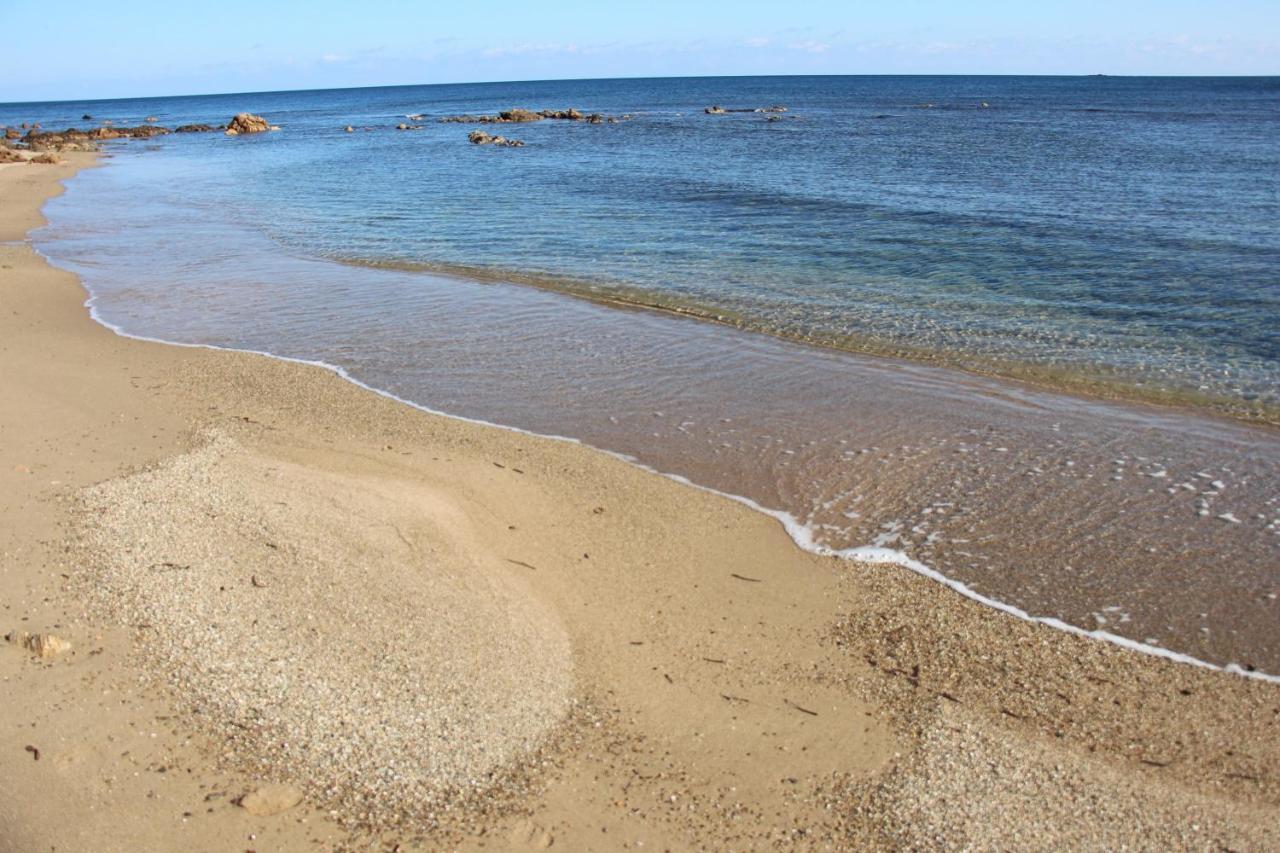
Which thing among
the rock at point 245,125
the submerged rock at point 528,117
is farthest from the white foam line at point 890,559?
the rock at point 245,125

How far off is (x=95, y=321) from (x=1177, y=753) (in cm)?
1317

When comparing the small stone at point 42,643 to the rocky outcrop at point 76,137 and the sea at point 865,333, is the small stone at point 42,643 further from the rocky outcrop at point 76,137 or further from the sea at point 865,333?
the rocky outcrop at point 76,137

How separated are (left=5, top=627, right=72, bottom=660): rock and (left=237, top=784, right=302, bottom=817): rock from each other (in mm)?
1772

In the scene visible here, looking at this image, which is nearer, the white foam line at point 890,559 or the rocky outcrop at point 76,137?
the white foam line at point 890,559

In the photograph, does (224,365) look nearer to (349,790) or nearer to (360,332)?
(360,332)

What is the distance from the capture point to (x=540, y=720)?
469 centimetres

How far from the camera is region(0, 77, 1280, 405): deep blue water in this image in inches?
478

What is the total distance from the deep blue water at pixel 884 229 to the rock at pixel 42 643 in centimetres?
894

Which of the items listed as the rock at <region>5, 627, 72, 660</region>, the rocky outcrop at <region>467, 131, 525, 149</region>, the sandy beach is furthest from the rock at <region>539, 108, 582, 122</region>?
the rock at <region>5, 627, 72, 660</region>

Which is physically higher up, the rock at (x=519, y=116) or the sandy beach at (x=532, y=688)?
the rock at (x=519, y=116)

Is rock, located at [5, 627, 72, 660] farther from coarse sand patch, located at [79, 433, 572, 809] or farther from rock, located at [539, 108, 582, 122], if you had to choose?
rock, located at [539, 108, 582, 122]

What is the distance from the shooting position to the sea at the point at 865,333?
6816 millimetres

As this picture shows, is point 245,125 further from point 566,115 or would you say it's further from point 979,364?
point 979,364

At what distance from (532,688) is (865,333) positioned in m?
8.31
